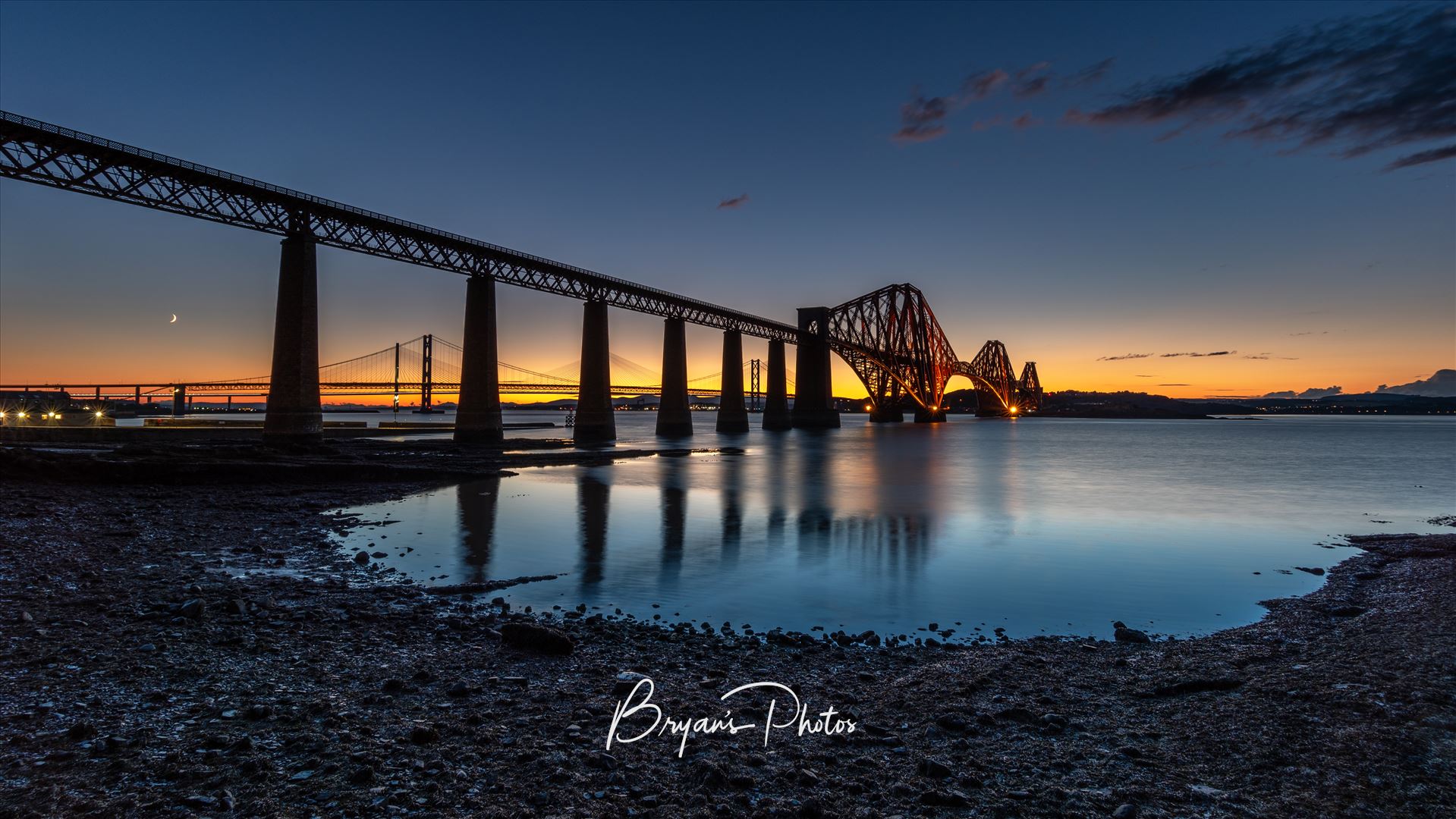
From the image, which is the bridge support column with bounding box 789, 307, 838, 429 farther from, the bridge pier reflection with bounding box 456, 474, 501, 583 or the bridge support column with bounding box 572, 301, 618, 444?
the bridge pier reflection with bounding box 456, 474, 501, 583

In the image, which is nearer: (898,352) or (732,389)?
(732,389)

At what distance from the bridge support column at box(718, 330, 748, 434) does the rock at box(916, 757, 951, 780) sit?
79105 mm

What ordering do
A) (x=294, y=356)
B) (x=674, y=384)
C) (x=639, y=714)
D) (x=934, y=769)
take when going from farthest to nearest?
(x=674, y=384), (x=294, y=356), (x=639, y=714), (x=934, y=769)

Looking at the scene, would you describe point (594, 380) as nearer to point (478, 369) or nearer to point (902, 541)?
point (478, 369)

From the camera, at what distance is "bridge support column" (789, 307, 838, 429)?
102938 millimetres

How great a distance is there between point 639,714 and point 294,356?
36.0 meters

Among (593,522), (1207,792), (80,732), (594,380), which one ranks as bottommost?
(593,522)

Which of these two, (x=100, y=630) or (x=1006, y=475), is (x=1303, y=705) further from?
(x=1006, y=475)

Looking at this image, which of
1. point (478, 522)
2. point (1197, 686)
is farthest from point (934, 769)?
point (478, 522)

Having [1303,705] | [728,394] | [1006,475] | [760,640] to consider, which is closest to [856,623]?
[760,640]

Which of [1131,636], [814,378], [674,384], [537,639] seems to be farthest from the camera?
[814,378]

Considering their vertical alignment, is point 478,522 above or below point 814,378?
below

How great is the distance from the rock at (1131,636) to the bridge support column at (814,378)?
9365 cm

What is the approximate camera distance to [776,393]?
9688cm
